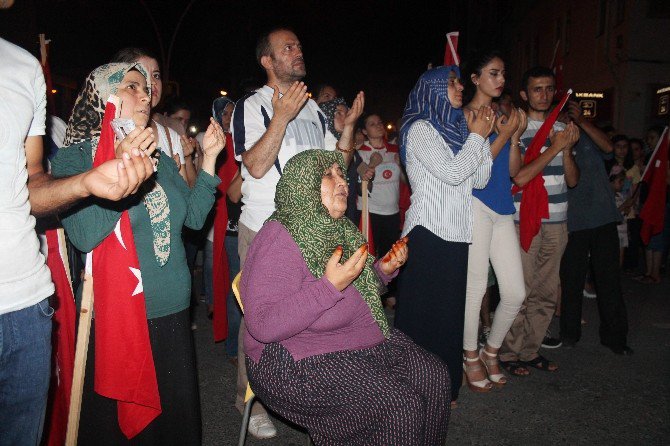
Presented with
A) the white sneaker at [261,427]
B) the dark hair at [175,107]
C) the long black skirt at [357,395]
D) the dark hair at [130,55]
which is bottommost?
the white sneaker at [261,427]

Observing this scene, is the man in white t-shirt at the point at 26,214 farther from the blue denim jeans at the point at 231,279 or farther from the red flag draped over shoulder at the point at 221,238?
the red flag draped over shoulder at the point at 221,238

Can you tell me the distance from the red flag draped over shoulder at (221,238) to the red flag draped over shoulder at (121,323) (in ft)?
7.51

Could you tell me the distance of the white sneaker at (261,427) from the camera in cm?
325

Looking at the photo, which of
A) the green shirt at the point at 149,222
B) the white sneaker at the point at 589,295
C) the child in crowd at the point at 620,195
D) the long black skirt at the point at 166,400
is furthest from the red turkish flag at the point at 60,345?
the child in crowd at the point at 620,195

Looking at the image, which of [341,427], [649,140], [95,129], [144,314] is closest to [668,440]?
[341,427]

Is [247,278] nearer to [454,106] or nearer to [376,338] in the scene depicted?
[376,338]

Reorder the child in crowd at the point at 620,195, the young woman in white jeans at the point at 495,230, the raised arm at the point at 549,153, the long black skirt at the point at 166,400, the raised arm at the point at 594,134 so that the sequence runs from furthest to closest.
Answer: the child in crowd at the point at 620,195, the raised arm at the point at 594,134, the raised arm at the point at 549,153, the young woman in white jeans at the point at 495,230, the long black skirt at the point at 166,400

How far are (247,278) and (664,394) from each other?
332 cm

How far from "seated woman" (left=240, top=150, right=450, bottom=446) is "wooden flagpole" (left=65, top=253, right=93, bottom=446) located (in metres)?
0.67

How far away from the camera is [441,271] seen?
3.35 meters

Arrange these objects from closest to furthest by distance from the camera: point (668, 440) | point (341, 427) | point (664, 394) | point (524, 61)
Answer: point (341, 427), point (668, 440), point (664, 394), point (524, 61)

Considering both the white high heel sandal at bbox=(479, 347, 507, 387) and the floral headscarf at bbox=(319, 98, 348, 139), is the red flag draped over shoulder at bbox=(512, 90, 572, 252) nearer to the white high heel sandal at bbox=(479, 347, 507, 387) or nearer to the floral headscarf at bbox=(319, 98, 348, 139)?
the white high heel sandal at bbox=(479, 347, 507, 387)

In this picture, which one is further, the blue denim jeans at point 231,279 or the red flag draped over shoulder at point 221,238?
the red flag draped over shoulder at point 221,238

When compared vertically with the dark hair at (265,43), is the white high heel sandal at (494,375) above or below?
below
